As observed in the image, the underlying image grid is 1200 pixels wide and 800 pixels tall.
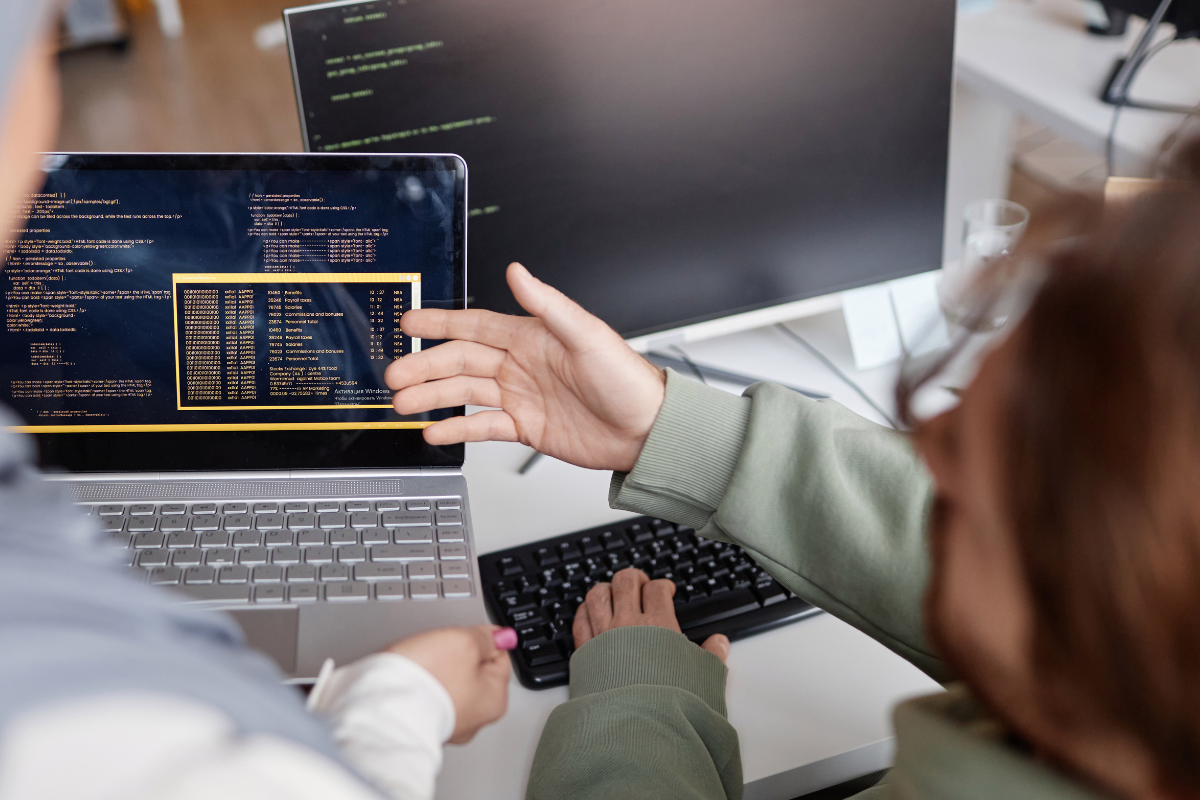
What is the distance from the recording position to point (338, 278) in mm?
764

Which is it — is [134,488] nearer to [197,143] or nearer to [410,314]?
[410,314]

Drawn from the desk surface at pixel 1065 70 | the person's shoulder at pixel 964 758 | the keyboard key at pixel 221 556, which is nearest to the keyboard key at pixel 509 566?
the keyboard key at pixel 221 556

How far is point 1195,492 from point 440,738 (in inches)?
16.2

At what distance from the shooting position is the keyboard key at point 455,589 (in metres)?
0.73

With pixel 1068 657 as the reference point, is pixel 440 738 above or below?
below

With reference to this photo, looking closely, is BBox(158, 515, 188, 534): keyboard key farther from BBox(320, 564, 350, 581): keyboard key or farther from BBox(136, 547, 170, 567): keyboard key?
BBox(320, 564, 350, 581): keyboard key

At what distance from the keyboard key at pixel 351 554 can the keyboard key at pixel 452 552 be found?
0.06 meters

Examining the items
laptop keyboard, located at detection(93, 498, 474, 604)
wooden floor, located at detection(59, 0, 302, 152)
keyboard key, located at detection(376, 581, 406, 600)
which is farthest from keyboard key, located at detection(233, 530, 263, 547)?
wooden floor, located at detection(59, 0, 302, 152)

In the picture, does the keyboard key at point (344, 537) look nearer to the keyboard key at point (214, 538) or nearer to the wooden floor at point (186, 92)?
the keyboard key at point (214, 538)

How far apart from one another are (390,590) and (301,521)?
106 millimetres

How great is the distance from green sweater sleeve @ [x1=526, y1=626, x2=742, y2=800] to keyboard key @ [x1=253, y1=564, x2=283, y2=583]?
0.24 meters

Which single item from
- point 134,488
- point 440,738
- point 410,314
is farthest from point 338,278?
point 440,738

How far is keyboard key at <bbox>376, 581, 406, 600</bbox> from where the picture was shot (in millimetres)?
722

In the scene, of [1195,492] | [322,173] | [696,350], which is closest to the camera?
[1195,492]
